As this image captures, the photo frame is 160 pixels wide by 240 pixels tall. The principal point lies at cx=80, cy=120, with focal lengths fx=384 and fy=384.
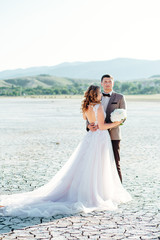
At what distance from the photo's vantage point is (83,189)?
20.6ft

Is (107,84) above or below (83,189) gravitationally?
above

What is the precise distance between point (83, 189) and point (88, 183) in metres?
0.13

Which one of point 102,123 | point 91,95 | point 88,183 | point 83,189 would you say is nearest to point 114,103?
point 102,123

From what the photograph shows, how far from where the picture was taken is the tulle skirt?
5.98m

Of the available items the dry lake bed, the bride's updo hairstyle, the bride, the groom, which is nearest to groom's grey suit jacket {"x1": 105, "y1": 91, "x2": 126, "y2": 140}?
the groom

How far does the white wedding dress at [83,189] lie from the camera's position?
235 inches

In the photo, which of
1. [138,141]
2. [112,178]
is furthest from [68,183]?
[138,141]

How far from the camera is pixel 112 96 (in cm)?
681

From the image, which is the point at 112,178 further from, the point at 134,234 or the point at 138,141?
the point at 138,141

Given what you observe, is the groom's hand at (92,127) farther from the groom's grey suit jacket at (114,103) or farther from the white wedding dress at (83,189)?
the groom's grey suit jacket at (114,103)

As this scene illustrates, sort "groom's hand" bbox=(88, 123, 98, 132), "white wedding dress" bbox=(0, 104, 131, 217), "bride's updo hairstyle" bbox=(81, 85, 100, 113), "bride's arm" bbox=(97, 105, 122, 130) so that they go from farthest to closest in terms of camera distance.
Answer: "groom's hand" bbox=(88, 123, 98, 132)
"bride's arm" bbox=(97, 105, 122, 130)
"bride's updo hairstyle" bbox=(81, 85, 100, 113)
"white wedding dress" bbox=(0, 104, 131, 217)

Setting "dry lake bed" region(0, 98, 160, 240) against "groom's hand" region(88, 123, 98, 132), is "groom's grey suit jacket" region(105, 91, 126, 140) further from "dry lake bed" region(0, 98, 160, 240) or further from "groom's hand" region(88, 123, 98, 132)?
"dry lake bed" region(0, 98, 160, 240)

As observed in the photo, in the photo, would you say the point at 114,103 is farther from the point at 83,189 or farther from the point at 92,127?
the point at 83,189

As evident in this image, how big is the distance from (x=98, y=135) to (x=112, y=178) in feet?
2.52
